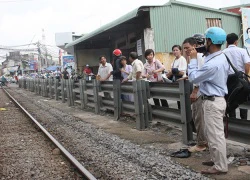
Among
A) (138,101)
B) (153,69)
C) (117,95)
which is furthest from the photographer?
(117,95)

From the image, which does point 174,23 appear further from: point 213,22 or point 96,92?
point 96,92

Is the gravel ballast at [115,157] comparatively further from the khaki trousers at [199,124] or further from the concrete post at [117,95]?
the concrete post at [117,95]

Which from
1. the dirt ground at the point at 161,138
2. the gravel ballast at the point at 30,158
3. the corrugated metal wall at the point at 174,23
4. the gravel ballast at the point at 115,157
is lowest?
the gravel ballast at the point at 30,158

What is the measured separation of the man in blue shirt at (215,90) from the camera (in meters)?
3.71

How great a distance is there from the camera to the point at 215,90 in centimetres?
379

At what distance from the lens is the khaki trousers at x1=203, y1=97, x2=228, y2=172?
3.75 m

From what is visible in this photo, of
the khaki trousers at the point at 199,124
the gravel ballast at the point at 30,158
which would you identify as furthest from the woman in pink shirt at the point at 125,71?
the khaki trousers at the point at 199,124

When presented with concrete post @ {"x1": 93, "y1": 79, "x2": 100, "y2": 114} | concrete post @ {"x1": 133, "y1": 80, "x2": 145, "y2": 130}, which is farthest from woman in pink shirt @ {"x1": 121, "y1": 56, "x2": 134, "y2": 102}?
concrete post @ {"x1": 133, "y1": 80, "x2": 145, "y2": 130}

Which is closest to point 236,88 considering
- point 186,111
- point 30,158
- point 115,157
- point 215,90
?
point 215,90

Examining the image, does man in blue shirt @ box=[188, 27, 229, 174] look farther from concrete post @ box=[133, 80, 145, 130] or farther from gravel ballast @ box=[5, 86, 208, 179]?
concrete post @ box=[133, 80, 145, 130]

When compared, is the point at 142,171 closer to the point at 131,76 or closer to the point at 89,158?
the point at 89,158

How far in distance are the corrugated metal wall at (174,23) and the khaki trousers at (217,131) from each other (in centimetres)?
1010

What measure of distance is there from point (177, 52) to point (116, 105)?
2.48 m

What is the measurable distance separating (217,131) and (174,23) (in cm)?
1114
